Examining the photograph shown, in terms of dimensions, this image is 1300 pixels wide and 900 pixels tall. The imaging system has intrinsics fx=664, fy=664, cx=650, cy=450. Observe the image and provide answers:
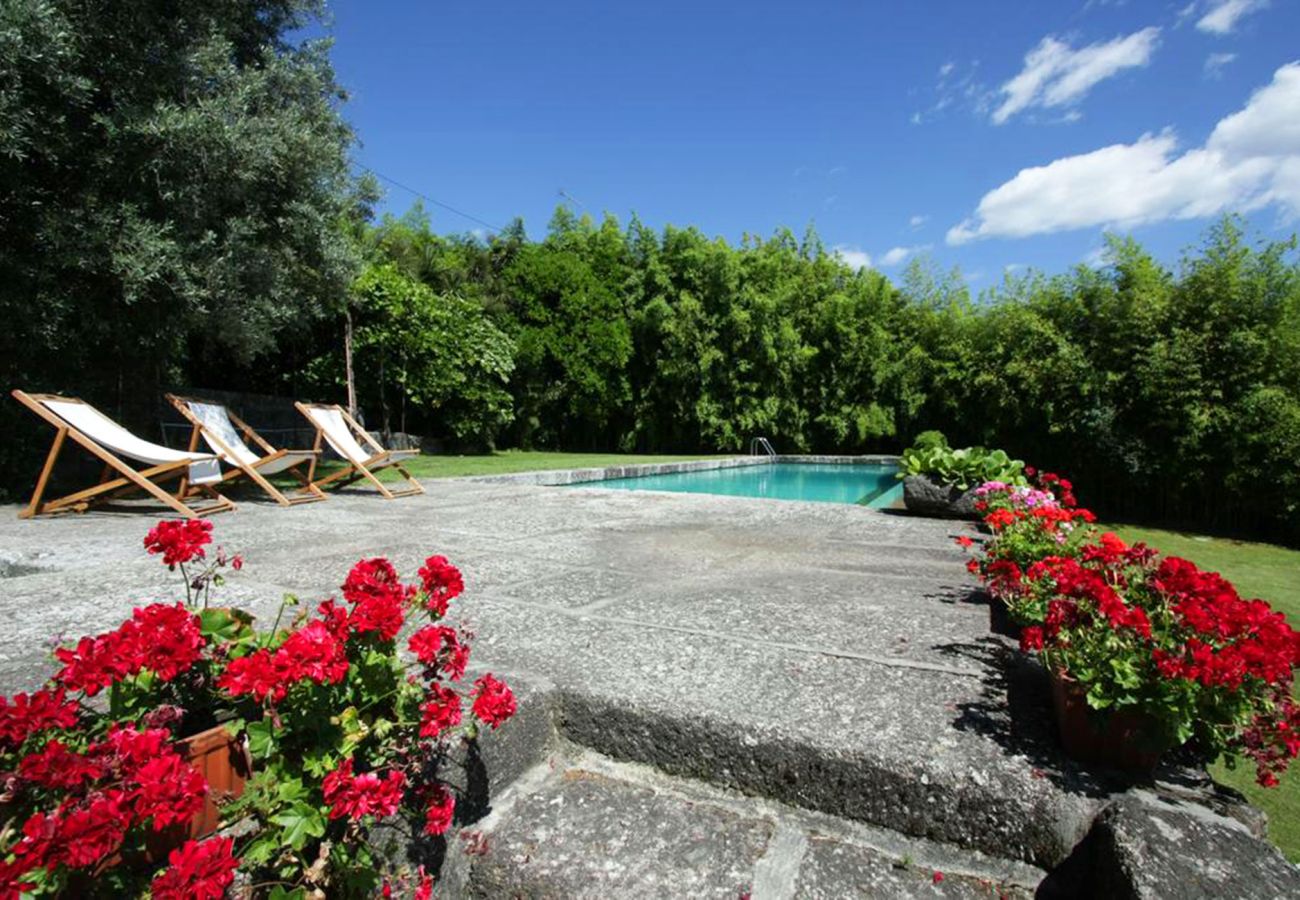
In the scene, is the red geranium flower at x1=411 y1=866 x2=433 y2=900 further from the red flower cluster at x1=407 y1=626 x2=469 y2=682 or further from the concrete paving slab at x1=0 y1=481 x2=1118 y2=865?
the concrete paving slab at x1=0 y1=481 x2=1118 y2=865

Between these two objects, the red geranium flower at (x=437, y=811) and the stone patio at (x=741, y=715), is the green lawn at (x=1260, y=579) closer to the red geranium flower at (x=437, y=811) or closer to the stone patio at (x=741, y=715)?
the stone patio at (x=741, y=715)

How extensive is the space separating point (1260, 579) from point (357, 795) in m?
6.69

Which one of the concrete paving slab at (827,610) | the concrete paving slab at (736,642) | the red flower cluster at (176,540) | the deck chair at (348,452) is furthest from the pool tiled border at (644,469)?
the red flower cluster at (176,540)

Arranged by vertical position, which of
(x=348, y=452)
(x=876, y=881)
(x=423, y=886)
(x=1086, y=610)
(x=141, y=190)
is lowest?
(x=876, y=881)

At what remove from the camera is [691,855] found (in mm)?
1277

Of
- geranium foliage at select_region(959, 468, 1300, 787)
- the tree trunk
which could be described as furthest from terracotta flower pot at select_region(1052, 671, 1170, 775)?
the tree trunk

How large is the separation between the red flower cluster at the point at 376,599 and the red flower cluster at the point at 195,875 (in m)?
0.38

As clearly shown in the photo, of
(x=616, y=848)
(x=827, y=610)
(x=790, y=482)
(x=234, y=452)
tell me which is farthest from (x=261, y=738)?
(x=790, y=482)

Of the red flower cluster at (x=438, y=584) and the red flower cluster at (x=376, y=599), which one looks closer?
the red flower cluster at (x=376, y=599)

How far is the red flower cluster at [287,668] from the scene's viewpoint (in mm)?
969

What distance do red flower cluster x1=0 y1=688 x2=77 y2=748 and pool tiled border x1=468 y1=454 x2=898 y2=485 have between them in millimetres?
7842

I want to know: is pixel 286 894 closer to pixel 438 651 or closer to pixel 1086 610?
pixel 438 651

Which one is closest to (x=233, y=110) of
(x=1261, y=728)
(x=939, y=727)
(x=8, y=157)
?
(x=8, y=157)

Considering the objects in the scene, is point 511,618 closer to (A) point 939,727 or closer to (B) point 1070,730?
(A) point 939,727
